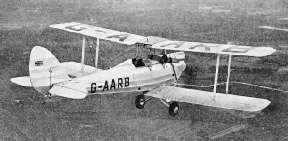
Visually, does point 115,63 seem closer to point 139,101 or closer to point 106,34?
point 106,34

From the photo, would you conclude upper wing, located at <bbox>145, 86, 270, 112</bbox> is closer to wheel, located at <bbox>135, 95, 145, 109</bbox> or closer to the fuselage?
wheel, located at <bbox>135, 95, 145, 109</bbox>

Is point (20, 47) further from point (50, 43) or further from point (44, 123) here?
point (44, 123)

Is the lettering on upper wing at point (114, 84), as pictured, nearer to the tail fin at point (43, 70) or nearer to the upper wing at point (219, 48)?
the tail fin at point (43, 70)

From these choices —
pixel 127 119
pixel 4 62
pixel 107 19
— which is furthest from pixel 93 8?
pixel 127 119

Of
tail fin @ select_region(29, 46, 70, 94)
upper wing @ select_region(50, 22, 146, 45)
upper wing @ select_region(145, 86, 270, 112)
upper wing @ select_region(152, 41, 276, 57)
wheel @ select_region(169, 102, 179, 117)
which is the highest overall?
upper wing @ select_region(50, 22, 146, 45)

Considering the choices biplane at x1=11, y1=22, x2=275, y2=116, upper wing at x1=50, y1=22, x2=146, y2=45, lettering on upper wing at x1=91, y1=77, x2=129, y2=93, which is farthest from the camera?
upper wing at x1=50, y1=22, x2=146, y2=45

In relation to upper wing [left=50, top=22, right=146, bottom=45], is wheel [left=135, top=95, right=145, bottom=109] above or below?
below

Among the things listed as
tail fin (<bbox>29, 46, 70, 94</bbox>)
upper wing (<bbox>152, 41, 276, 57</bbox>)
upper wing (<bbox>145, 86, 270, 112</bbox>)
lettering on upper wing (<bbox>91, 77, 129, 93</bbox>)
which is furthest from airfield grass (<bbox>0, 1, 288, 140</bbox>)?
upper wing (<bbox>152, 41, 276, 57</bbox>)
